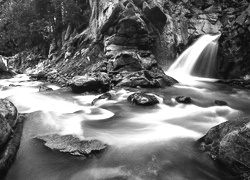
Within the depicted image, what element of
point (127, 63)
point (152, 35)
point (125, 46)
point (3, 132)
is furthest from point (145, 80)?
point (3, 132)

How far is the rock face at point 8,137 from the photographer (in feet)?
13.9

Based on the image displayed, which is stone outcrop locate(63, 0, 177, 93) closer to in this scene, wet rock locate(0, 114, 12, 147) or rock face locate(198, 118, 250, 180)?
wet rock locate(0, 114, 12, 147)

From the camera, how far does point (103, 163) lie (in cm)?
447

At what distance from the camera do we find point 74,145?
4855mm

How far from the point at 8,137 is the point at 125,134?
306cm

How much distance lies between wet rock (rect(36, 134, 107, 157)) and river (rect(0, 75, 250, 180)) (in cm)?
13

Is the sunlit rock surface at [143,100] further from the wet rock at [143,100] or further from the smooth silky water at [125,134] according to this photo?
the smooth silky water at [125,134]

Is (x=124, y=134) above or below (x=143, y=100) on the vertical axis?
below

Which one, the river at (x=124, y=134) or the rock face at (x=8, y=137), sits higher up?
the rock face at (x=8, y=137)

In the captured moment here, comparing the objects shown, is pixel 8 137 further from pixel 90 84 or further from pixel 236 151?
pixel 90 84

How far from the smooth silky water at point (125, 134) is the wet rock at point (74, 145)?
12 centimetres

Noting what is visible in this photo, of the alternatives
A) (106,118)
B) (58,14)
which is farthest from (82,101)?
(58,14)

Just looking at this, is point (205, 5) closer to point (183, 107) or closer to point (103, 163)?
point (183, 107)

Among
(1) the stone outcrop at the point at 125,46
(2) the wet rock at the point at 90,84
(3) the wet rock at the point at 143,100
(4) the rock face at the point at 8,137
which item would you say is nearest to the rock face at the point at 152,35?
(1) the stone outcrop at the point at 125,46
